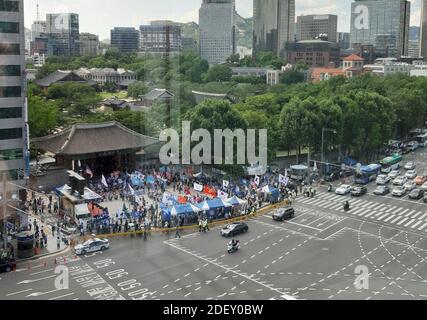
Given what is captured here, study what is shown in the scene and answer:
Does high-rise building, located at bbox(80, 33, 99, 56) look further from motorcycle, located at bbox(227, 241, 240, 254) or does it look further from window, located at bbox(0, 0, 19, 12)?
motorcycle, located at bbox(227, 241, 240, 254)

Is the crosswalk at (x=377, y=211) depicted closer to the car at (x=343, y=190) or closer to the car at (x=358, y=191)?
the car at (x=343, y=190)

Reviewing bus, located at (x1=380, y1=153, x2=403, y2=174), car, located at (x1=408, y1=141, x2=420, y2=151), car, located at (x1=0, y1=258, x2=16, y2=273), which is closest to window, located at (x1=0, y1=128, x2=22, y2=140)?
car, located at (x1=0, y1=258, x2=16, y2=273)

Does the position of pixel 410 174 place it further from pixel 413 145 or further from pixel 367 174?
pixel 413 145

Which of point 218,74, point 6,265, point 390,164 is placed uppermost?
point 218,74

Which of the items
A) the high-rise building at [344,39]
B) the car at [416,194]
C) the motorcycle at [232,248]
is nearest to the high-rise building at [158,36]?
the car at [416,194]

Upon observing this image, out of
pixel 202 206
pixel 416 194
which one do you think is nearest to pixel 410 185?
pixel 416 194

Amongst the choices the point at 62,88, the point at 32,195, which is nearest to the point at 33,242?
the point at 32,195

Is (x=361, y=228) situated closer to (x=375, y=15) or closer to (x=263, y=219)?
(x=263, y=219)
